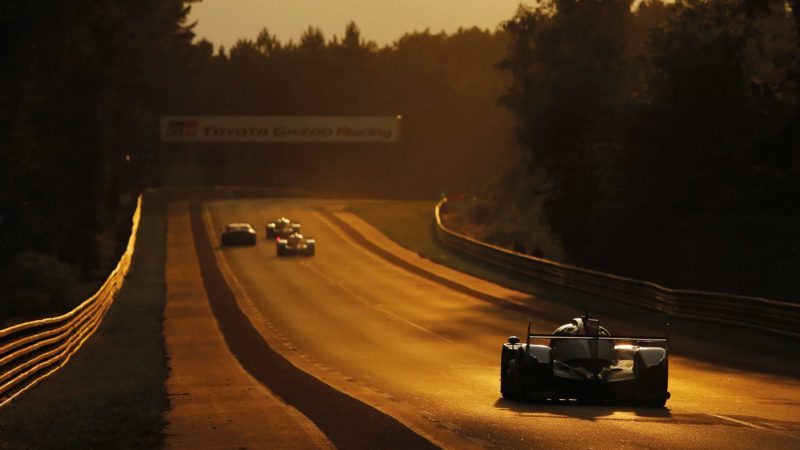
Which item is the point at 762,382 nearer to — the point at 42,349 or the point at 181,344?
the point at 42,349

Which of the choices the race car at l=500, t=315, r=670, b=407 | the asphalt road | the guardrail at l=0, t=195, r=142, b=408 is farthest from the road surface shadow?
the guardrail at l=0, t=195, r=142, b=408

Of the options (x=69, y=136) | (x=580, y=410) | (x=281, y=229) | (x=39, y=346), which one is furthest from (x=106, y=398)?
(x=281, y=229)

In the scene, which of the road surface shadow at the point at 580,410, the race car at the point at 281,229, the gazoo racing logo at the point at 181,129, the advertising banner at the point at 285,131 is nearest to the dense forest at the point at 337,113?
the advertising banner at the point at 285,131

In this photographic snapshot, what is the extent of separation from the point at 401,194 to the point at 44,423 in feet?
489

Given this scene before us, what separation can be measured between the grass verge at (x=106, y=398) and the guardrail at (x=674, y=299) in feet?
47.2

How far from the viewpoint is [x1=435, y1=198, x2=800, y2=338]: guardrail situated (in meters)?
33.0

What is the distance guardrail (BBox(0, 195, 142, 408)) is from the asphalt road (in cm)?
478

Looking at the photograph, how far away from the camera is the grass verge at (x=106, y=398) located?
46.0 feet

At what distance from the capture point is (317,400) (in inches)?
728

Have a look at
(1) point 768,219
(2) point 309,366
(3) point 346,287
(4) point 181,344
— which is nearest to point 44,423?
(2) point 309,366

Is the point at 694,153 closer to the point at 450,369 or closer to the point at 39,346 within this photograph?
the point at 450,369

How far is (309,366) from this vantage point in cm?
2800

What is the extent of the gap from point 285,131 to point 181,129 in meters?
24.8

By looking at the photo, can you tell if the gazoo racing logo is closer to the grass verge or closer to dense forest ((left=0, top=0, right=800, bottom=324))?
dense forest ((left=0, top=0, right=800, bottom=324))
